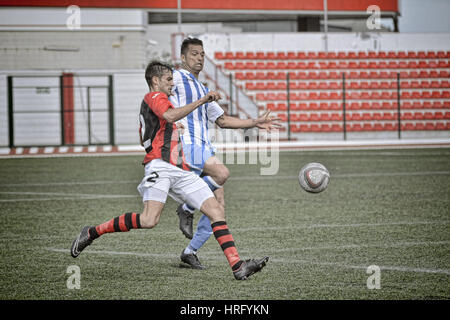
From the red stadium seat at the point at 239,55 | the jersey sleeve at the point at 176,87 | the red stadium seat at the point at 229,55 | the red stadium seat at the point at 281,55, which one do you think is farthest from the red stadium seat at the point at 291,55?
the jersey sleeve at the point at 176,87

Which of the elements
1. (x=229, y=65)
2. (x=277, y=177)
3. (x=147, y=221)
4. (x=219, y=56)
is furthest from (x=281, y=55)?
(x=147, y=221)

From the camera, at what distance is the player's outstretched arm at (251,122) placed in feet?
20.4

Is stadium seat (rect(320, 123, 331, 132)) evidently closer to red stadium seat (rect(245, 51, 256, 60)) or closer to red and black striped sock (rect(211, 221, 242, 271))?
red stadium seat (rect(245, 51, 256, 60))

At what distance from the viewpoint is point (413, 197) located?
33.9 ft

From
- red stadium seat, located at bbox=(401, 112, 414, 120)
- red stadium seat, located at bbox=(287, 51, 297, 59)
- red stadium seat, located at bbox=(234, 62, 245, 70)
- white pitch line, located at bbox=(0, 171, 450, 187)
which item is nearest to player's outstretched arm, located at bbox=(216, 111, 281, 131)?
white pitch line, located at bbox=(0, 171, 450, 187)

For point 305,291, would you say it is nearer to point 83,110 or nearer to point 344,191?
point 344,191

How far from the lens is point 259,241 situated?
7.11 m

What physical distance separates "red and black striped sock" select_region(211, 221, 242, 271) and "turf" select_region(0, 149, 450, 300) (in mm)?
151

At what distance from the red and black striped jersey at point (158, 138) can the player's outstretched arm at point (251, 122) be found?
0.72 meters

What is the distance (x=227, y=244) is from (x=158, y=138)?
39.1 inches

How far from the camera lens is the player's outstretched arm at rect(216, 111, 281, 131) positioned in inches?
244

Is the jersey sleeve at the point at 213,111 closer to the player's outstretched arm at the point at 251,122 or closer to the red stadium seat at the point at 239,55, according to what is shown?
the player's outstretched arm at the point at 251,122

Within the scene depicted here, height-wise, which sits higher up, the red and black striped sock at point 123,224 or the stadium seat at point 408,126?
the stadium seat at point 408,126
